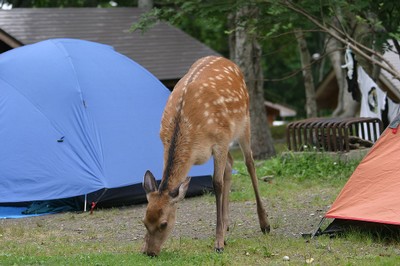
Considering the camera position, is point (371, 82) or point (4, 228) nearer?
point (4, 228)

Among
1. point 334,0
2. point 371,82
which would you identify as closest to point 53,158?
point 334,0

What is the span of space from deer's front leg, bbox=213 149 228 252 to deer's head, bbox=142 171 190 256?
1.87ft

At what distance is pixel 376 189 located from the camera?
24.6 ft

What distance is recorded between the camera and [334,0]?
9375 mm

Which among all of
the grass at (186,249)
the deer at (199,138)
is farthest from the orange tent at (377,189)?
the deer at (199,138)

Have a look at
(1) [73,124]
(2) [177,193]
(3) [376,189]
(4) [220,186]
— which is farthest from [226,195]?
(1) [73,124]

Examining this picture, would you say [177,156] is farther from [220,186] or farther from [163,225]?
[163,225]

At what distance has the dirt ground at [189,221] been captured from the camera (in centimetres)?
846

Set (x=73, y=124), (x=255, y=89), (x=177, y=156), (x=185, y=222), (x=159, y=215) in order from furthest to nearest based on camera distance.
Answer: (x=255, y=89) < (x=73, y=124) < (x=185, y=222) < (x=177, y=156) < (x=159, y=215)

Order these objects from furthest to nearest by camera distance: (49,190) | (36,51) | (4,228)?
(36,51) → (49,190) → (4,228)

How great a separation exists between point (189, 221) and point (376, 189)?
2.63 m

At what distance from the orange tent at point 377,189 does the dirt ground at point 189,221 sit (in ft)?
2.39

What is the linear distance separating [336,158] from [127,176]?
3917mm

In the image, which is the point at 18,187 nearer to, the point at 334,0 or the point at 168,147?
the point at 168,147
